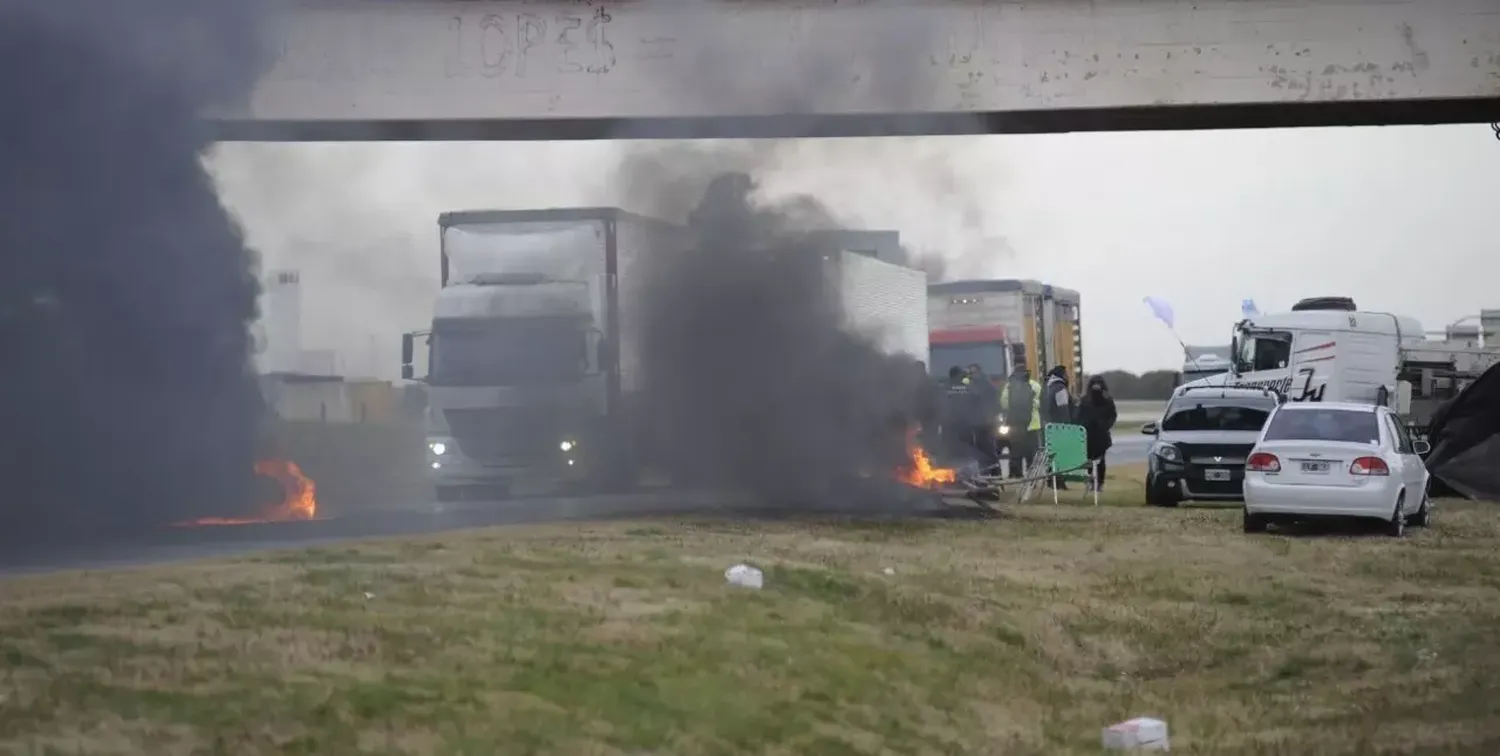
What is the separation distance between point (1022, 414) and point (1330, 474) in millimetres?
6152

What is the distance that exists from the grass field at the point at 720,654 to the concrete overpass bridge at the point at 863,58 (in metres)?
4.71

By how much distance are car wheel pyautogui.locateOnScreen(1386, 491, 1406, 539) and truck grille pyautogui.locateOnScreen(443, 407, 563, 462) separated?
393 inches

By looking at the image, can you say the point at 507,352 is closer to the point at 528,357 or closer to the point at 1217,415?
the point at 528,357

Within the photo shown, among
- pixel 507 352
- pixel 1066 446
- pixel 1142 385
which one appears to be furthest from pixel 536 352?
pixel 1142 385

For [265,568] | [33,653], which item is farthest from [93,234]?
[33,653]

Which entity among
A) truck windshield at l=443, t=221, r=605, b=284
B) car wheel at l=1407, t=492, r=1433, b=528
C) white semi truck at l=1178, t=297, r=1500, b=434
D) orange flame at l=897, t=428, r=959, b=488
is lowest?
car wheel at l=1407, t=492, r=1433, b=528

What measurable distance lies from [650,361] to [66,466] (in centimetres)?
765

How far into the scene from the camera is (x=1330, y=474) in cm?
1678

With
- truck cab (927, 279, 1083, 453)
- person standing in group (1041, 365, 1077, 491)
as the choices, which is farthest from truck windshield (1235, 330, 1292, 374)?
person standing in group (1041, 365, 1077, 491)

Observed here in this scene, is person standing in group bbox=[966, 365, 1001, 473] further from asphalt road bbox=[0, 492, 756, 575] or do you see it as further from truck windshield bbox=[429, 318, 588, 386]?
truck windshield bbox=[429, 318, 588, 386]

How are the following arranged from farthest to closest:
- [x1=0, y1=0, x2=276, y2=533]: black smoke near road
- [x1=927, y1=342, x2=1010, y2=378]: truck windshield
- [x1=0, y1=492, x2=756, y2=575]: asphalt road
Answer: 1. [x1=927, y1=342, x2=1010, y2=378]: truck windshield
2. [x1=0, y1=0, x2=276, y2=533]: black smoke near road
3. [x1=0, y1=492, x2=756, y2=575]: asphalt road

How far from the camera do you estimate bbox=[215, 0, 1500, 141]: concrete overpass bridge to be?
613 inches

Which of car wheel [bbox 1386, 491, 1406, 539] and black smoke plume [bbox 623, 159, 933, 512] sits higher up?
black smoke plume [bbox 623, 159, 933, 512]

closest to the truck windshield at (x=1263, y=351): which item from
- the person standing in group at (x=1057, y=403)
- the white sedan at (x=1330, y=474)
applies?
the person standing in group at (x=1057, y=403)
